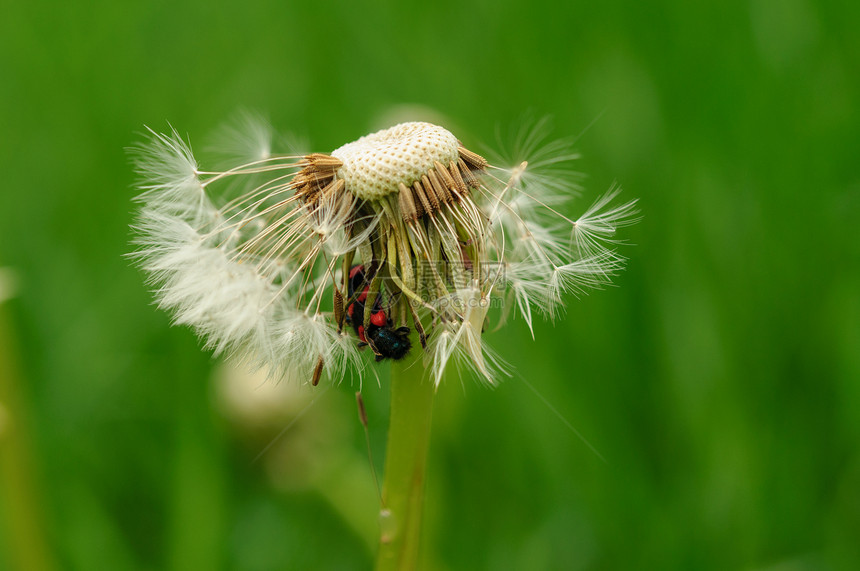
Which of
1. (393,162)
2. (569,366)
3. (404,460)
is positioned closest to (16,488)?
(404,460)

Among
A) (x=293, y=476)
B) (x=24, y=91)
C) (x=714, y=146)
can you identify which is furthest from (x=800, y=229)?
(x=24, y=91)

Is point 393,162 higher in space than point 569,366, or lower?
higher

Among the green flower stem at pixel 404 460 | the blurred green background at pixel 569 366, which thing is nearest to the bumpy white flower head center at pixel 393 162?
the green flower stem at pixel 404 460

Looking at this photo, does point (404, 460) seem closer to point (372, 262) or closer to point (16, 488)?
point (372, 262)

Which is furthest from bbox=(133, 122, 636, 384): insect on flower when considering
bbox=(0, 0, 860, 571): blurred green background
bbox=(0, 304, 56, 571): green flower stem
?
bbox=(0, 0, 860, 571): blurred green background

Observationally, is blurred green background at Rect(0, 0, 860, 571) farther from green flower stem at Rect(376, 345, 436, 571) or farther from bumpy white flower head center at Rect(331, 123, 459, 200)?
bumpy white flower head center at Rect(331, 123, 459, 200)
